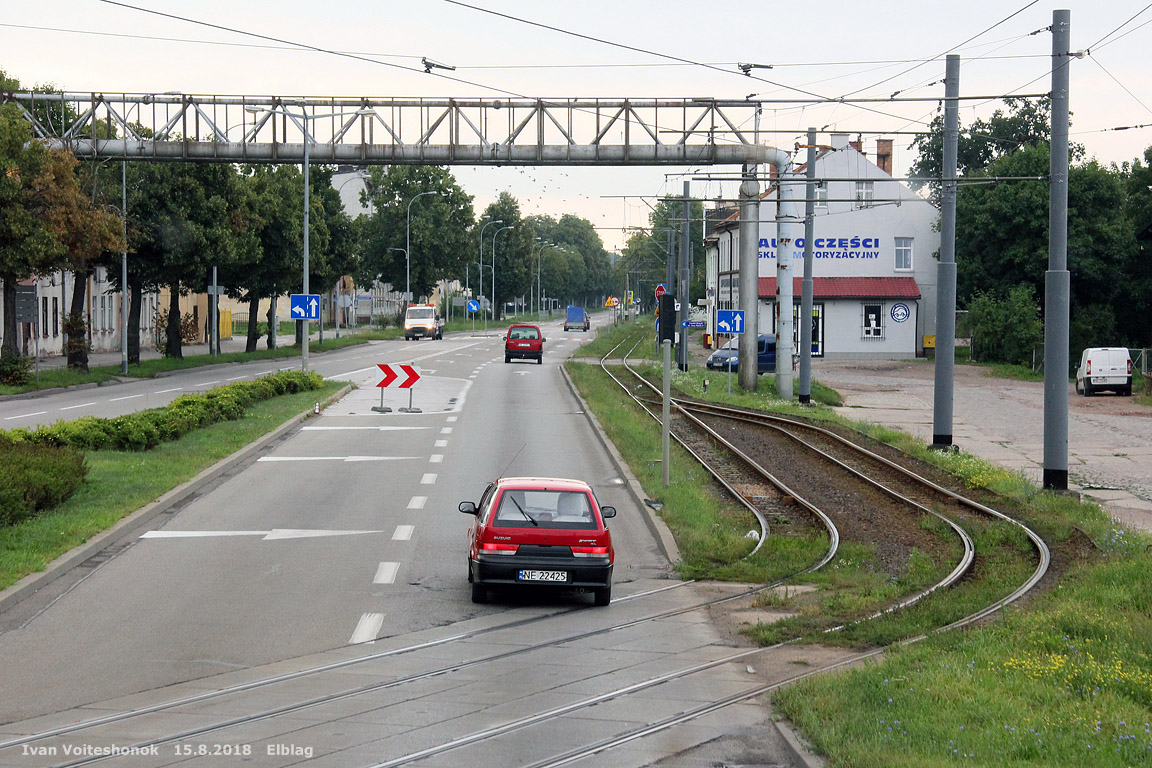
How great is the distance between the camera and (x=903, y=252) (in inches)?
2763

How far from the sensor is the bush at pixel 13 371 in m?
39.6

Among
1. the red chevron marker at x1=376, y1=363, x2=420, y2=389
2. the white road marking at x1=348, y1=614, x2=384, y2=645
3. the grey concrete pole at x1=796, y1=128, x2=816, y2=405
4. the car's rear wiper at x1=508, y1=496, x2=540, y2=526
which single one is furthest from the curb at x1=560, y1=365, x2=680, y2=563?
the grey concrete pole at x1=796, y1=128, x2=816, y2=405

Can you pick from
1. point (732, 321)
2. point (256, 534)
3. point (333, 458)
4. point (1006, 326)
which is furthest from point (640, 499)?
point (1006, 326)

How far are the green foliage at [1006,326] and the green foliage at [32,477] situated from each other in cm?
5330

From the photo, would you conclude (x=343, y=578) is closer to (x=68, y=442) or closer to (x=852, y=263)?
(x=68, y=442)

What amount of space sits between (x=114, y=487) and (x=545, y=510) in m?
8.21

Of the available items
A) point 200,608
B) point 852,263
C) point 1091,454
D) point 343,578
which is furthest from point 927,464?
point 852,263

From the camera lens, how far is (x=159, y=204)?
50031mm

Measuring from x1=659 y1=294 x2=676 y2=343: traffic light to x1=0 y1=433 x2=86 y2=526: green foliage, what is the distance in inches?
332

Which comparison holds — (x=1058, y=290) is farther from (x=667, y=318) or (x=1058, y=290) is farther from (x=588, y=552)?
(x=588, y=552)

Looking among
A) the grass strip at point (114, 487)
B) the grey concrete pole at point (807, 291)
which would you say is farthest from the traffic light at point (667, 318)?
the grey concrete pole at point (807, 291)

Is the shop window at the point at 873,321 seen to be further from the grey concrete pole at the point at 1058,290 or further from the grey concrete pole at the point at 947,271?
the grey concrete pole at the point at 1058,290

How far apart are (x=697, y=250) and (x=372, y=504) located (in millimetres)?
124650

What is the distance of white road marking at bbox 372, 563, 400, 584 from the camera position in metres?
13.2
